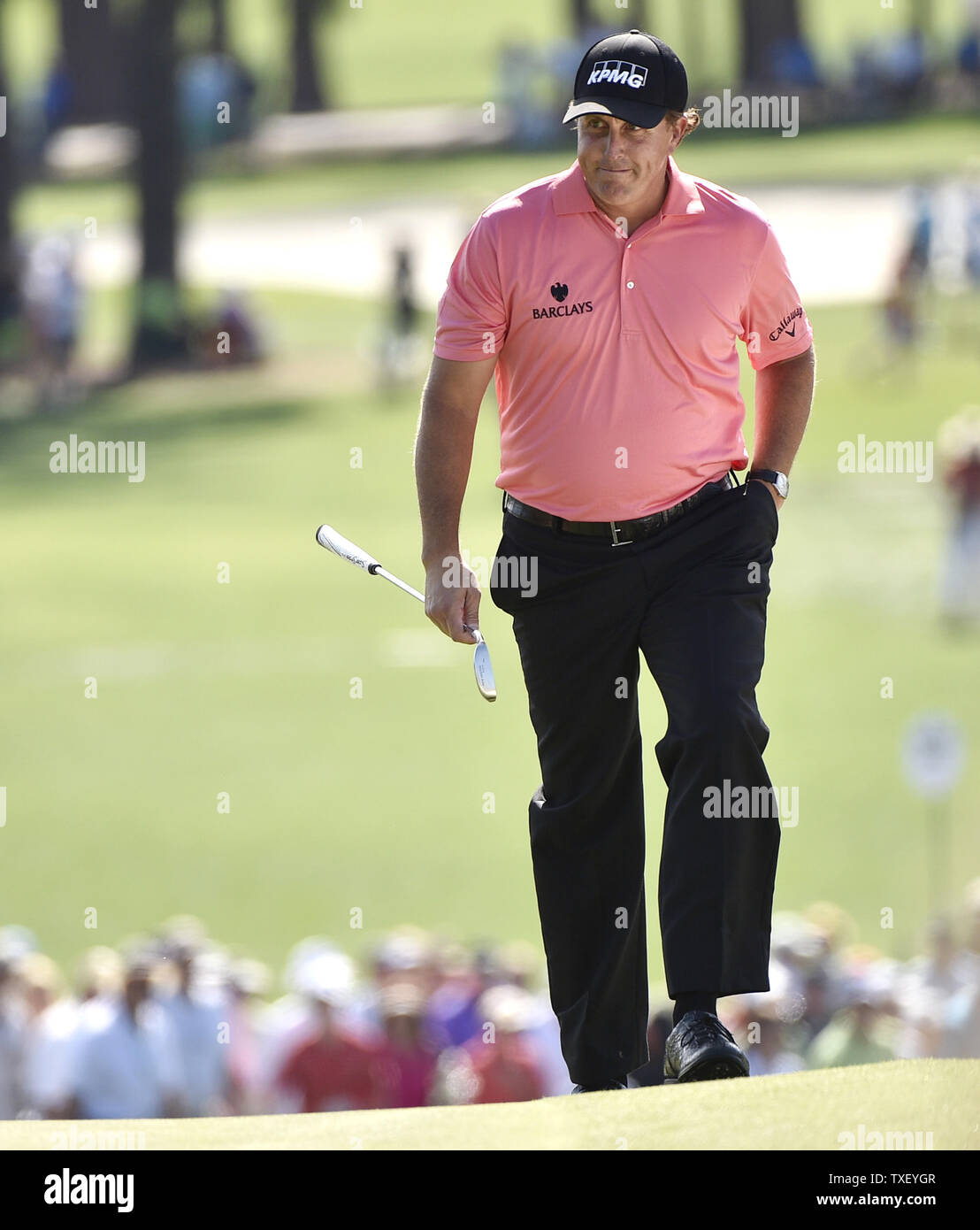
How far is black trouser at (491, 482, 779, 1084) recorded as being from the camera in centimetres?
450

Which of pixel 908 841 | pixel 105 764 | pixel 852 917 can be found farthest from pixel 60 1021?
pixel 105 764

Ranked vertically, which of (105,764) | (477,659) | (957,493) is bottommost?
(105,764)

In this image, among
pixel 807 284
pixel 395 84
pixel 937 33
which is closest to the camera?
pixel 807 284

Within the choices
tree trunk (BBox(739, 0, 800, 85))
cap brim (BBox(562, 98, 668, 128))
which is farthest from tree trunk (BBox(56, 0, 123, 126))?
cap brim (BBox(562, 98, 668, 128))

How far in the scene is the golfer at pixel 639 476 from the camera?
176 inches

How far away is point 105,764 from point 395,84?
37.7 m

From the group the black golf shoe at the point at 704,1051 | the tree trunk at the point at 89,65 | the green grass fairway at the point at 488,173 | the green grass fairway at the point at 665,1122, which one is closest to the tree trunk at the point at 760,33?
the green grass fairway at the point at 488,173

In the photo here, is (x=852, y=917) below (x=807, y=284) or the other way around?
below

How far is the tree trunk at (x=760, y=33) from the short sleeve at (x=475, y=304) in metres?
38.6

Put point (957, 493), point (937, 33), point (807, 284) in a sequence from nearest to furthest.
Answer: point (957, 493), point (807, 284), point (937, 33)

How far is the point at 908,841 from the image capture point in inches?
672

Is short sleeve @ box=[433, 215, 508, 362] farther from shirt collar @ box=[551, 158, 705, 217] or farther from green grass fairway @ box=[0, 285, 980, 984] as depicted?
green grass fairway @ box=[0, 285, 980, 984]

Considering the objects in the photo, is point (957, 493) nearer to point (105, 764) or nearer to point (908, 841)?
point (908, 841)

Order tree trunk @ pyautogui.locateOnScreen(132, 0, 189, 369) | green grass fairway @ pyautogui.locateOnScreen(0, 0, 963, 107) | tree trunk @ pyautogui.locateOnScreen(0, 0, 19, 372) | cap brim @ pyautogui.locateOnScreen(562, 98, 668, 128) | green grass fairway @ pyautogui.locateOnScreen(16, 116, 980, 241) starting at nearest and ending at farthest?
cap brim @ pyautogui.locateOnScreen(562, 98, 668, 128)
tree trunk @ pyautogui.locateOnScreen(132, 0, 189, 369)
tree trunk @ pyautogui.locateOnScreen(0, 0, 19, 372)
green grass fairway @ pyautogui.locateOnScreen(16, 116, 980, 241)
green grass fairway @ pyautogui.locateOnScreen(0, 0, 963, 107)
